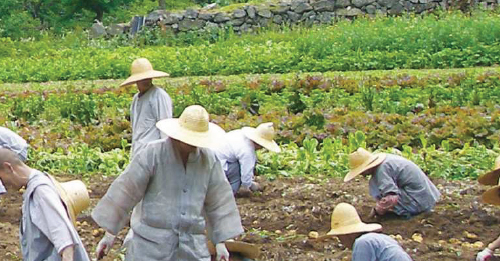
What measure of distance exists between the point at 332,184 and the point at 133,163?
4439 mm

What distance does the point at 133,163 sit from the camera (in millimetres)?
5895

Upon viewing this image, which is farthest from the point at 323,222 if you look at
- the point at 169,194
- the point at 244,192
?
the point at 169,194

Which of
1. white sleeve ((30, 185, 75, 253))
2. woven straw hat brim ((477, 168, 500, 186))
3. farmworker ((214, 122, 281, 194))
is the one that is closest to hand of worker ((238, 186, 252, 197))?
farmworker ((214, 122, 281, 194))

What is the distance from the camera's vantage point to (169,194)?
19.4 ft

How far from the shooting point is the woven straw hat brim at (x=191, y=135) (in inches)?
227

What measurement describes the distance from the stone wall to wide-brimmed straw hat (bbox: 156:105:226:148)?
18.4m

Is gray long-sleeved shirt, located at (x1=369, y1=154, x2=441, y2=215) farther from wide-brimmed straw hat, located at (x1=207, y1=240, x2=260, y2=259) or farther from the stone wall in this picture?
the stone wall

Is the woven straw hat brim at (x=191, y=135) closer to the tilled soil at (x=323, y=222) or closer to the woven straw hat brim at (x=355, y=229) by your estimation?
the woven straw hat brim at (x=355, y=229)

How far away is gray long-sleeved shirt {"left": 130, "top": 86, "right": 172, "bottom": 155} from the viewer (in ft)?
27.0

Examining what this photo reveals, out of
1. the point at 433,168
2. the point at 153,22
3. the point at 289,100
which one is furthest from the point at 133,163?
the point at 153,22

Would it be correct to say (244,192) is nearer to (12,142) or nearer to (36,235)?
(12,142)

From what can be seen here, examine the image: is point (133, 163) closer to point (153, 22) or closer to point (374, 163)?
point (374, 163)

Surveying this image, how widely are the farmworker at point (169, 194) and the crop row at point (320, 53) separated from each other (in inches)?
494

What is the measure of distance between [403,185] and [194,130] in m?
2.90
